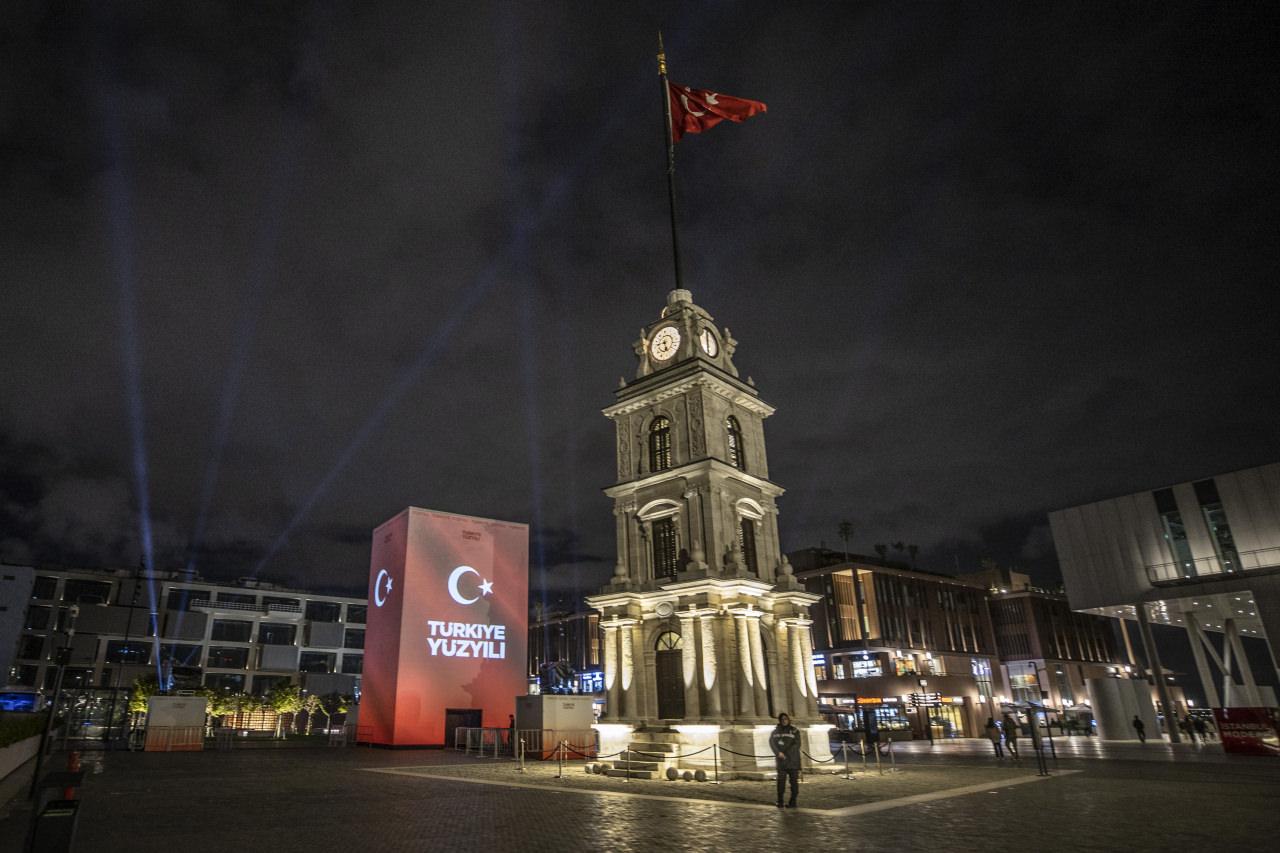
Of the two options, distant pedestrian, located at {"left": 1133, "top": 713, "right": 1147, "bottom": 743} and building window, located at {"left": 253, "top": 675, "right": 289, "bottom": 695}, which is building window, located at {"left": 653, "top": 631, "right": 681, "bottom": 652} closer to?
distant pedestrian, located at {"left": 1133, "top": 713, "right": 1147, "bottom": 743}

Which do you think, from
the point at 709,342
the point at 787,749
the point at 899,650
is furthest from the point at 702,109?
the point at 899,650

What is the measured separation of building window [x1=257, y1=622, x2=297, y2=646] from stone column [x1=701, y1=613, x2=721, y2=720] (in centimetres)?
7666

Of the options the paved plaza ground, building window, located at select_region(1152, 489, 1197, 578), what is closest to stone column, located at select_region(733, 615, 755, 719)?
the paved plaza ground

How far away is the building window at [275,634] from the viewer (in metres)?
85.6

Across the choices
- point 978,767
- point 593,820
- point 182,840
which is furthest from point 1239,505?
point 182,840

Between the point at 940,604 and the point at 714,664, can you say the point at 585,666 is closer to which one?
the point at 940,604

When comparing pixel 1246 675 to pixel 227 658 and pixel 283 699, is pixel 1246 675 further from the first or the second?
pixel 227 658

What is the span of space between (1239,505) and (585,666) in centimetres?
9835

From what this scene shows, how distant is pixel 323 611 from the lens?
91625 millimetres

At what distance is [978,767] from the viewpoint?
2730cm

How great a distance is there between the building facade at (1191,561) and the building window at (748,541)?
25971mm

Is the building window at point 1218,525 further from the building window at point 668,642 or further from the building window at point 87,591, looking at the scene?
the building window at point 87,591

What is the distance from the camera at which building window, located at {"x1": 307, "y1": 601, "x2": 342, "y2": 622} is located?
90812mm

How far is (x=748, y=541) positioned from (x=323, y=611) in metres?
78.2
